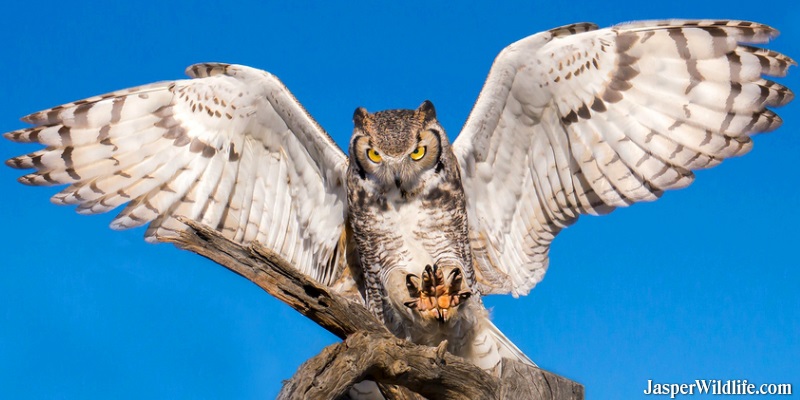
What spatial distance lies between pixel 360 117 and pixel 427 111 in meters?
0.38

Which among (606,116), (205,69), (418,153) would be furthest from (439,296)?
(205,69)

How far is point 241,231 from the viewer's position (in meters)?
5.41

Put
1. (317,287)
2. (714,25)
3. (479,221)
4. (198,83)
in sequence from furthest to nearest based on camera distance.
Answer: (479,221), (198,83), (714,25), (317,287)

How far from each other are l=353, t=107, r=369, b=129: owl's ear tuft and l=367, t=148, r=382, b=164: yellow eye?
154 millimetres

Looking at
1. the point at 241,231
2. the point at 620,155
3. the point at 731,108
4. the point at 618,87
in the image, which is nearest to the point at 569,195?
the point at 620,155

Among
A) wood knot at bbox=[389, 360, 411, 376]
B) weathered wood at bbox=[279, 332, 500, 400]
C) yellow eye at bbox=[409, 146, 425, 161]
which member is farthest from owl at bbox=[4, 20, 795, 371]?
wood knot at bbox=[389, 360, 411, 376]

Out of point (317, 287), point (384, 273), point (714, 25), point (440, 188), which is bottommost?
point (317, 287)

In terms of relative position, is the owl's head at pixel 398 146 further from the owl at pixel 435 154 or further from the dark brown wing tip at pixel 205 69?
the dark brown wing tip at pixel 205 69

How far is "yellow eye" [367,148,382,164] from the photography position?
4.78m

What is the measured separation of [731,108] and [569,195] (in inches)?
42.1

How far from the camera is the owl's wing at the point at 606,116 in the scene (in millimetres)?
4863

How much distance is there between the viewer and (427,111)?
16.1ft

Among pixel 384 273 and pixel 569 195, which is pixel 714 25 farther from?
pixel 384 273

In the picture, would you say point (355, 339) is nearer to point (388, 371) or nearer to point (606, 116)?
point (388, 371)
